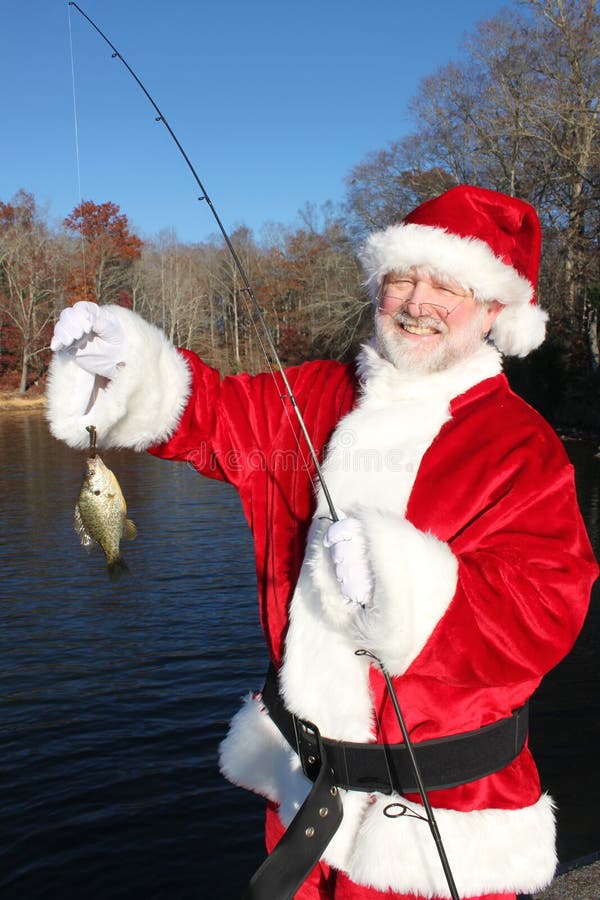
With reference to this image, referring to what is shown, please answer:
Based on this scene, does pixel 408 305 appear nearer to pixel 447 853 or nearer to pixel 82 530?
pixel 447 853

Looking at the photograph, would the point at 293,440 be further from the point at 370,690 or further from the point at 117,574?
the point at 117,574

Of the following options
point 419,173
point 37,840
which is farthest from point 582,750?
point 419,173

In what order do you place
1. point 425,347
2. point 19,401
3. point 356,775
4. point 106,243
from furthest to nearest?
point 19,401, point 106,243, point 425,347, point 356,775

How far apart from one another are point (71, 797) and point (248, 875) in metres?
1.34

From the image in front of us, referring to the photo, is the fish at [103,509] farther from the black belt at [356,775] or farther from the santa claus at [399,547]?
the black belt at [356,775]

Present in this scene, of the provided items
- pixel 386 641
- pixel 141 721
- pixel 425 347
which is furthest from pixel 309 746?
pixel 141 721

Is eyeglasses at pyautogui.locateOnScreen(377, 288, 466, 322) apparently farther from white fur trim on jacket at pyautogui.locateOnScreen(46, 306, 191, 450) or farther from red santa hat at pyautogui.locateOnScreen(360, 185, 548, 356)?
white fur trim on jacket at pyautogui.locateOnScreen(46, 306, 191, 450)

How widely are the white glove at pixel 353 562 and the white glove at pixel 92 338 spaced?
1.05m

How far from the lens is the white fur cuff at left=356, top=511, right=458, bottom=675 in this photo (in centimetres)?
192

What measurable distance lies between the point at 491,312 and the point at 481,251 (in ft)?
0.73

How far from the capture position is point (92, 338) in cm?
262

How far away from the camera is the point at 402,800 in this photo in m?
2.22

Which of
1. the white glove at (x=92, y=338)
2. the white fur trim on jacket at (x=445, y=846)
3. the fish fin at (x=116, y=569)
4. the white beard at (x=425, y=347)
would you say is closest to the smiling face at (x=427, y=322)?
the white beard at (x=425, y=347)

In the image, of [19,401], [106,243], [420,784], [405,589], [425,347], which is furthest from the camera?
[19,401]
